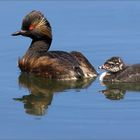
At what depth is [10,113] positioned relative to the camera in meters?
12.0

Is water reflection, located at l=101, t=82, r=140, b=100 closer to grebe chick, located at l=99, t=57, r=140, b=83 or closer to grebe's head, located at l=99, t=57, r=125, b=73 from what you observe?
grebe chick, located at l=99, t=57, r=140, b=83

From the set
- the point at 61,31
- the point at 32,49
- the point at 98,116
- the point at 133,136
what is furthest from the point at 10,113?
the point at 61,31

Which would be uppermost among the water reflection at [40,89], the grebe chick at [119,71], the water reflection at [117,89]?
the grebe chick at [119,71]

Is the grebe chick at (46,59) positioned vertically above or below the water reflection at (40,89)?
above

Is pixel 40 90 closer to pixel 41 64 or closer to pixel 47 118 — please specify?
pixel 41 64

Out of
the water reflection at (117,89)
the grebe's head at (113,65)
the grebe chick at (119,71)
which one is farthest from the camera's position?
the grebe's head at (113,65)

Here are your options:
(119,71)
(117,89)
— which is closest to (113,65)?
(119,71)

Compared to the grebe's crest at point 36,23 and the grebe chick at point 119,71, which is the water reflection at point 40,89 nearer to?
the grebe chick at point 119,71

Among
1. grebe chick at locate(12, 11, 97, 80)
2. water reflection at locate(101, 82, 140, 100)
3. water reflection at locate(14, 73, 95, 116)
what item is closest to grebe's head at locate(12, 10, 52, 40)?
grebe chick at locate(12, 11, 97, 80)

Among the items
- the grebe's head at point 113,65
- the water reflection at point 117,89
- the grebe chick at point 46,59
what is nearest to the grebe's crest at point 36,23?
the grebe chick at point 46,59

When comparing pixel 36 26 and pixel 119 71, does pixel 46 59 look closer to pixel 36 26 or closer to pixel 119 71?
pixel 36 26

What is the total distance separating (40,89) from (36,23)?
73.9 inches

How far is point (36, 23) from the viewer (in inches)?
595

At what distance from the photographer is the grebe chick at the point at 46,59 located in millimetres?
14211
